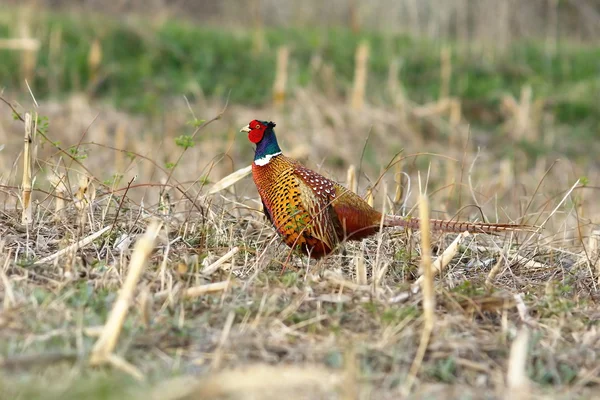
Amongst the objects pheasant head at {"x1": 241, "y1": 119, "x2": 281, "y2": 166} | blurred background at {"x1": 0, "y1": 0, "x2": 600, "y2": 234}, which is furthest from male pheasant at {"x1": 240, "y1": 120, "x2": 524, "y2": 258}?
blurred background at {"x1": 0, "y1": 0, "x2": 600, "y2": 234}

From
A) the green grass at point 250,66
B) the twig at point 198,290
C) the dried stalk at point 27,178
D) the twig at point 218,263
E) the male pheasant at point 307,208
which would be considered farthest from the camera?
the green grass at point 250,66

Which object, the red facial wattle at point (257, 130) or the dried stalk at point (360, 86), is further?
the dried stalk at point (360, 86)

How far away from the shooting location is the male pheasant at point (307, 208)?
A: 4102 mm

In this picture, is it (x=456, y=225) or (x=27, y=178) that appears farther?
(x=27, y=178)

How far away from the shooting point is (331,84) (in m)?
11.8

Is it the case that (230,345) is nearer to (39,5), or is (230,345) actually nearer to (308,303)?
(308,303)

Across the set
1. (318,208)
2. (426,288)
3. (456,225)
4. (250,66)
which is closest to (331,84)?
(250,66)

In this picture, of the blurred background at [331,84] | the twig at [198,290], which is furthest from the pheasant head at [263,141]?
the blurred background at [331,84]

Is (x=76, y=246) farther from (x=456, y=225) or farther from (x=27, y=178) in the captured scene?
(x=456, y=225)

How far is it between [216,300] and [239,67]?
1033cm

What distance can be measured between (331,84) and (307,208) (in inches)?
310

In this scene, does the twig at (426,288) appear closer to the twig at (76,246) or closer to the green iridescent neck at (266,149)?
the green iridescent neck at (266,149)

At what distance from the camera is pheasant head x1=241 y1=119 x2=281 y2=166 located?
4293 millimetres

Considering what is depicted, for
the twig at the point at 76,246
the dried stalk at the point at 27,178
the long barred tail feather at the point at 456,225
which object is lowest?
the long barred tail feather at the point at 456,225
